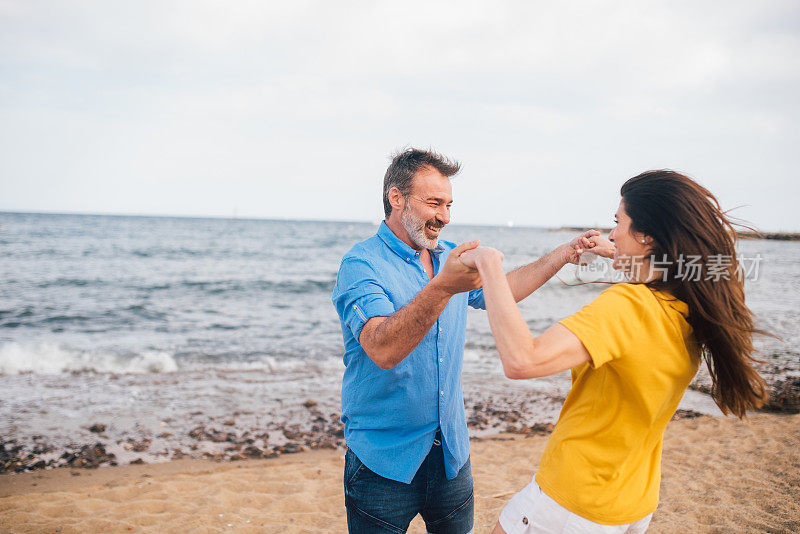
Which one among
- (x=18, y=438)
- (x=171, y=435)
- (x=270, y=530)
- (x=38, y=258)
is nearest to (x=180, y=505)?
(x=270, y=530)

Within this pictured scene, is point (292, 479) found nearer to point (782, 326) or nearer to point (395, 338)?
point (395, 338)

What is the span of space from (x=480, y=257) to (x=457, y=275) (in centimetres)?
17

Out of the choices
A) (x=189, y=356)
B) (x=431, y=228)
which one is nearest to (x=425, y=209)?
(x=431, y=228)

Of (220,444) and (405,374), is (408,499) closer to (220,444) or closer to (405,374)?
(405,374)

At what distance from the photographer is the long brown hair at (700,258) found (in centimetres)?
176

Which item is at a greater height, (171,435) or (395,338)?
(395,338)

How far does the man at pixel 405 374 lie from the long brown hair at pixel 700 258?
82cm

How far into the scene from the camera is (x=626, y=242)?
191 cm

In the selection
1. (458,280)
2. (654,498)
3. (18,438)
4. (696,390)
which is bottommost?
(18,438)

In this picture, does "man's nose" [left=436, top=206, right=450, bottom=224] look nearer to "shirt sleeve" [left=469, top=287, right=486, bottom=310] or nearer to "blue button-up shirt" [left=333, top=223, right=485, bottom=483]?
"blue button-up shirt" [left=333, top=223, right=485, bottom=483]

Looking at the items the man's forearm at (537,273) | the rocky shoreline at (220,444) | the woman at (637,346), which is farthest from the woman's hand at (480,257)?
the rocky shoreline at (220,444)

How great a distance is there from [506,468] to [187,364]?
7.62m

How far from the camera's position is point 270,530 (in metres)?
4.67

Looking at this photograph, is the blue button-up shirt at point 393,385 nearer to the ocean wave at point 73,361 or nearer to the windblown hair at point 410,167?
the windblown hair at point 410,167
